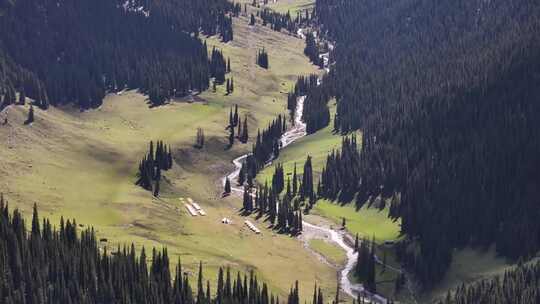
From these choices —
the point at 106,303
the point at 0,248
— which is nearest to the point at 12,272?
the point at 0,248

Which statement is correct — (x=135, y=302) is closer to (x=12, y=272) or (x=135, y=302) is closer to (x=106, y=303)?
(x=106, y=303)

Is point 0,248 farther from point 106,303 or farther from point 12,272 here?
point 106,303

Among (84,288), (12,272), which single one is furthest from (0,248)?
(84,288)

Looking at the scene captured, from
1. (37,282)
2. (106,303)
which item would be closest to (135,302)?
(106,303)

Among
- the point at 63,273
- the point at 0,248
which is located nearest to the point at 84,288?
the point at 63,273

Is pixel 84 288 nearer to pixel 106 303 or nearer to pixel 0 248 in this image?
pixel 106 303

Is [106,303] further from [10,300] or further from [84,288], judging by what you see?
[10,300]
